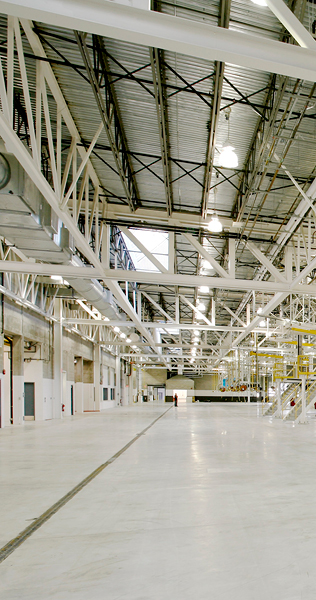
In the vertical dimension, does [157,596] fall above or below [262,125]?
below

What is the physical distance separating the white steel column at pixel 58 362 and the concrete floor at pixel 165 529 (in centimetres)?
1935

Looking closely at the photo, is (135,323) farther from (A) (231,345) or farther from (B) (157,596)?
(B) (157,596)

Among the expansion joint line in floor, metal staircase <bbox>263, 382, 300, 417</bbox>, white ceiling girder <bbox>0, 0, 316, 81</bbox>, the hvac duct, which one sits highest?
white ceiling girder <bbox>0, 0, 316, 81</bbox>

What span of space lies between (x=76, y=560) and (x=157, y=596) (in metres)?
1.25

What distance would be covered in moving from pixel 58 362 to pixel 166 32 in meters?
27.5

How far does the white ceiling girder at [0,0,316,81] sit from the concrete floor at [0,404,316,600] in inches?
250

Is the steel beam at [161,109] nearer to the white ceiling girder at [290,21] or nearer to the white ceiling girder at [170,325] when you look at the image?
the white ceiling girder at [290,21]

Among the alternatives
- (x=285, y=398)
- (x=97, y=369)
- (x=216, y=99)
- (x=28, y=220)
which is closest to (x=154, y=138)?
(x=216, y=99)

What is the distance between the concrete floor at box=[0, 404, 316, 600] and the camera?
408 cm

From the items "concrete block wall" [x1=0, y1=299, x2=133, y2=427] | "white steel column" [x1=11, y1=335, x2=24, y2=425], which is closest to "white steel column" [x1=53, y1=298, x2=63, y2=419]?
"concrete block wall" [x1=0, y1=299, x2=133, y2=427]

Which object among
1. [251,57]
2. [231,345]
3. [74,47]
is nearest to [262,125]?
[74,47]

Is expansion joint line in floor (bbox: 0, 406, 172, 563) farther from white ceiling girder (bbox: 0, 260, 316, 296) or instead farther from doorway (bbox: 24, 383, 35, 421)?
doorway (bbox: 24, 383, 35, 421)

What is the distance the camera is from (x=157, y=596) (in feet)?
12.6

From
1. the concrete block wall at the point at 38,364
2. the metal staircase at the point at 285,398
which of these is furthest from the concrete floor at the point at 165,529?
the metal staircase at the point at 285,398
